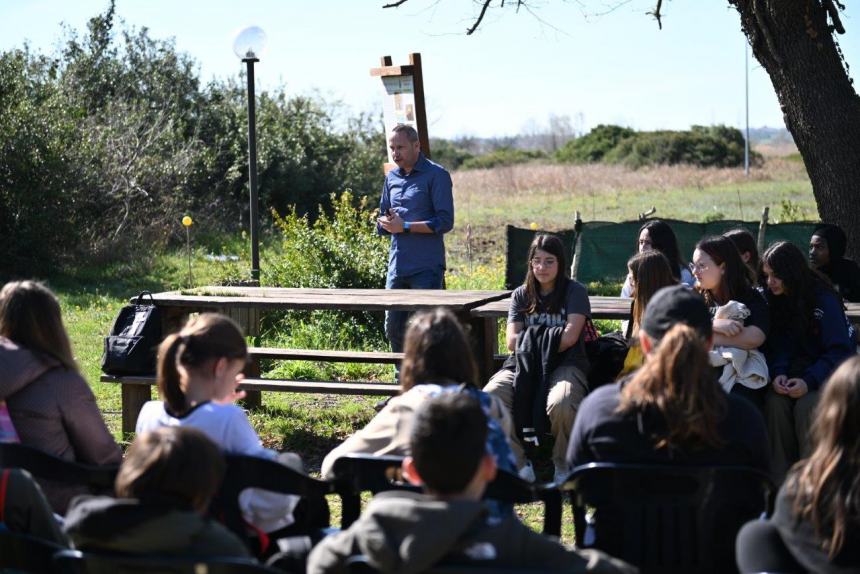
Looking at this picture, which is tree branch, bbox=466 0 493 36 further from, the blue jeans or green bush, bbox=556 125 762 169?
green bush, bbox=556 125 762 169

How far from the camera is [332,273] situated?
1061 cm

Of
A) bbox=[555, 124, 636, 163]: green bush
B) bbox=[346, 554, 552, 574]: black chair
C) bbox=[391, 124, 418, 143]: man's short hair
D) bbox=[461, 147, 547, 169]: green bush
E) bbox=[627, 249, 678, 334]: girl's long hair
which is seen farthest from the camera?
bbox=[461, 147, 547, 169]: green bush

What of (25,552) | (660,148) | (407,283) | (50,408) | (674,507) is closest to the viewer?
(25,552)

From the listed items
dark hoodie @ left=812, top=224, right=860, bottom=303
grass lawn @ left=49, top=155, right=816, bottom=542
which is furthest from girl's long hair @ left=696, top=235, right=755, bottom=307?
dark hoodie @ left=812, top=224, right=860, bottom=303

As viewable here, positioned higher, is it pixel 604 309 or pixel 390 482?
pixel 604 309

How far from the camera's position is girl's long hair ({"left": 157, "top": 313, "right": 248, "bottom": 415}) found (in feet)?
11.4

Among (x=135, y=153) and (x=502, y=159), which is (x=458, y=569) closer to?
(x=135, y=153)

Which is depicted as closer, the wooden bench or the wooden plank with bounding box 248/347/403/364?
the wooden bench

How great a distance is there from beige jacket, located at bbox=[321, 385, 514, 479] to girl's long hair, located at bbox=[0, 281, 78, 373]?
1.02 metres

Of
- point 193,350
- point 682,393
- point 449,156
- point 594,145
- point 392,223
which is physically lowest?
point 682,393

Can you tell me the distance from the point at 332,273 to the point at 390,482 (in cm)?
732

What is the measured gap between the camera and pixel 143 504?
2.48m

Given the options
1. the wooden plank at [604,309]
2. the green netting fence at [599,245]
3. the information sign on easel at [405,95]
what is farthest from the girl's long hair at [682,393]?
the green netting fence at [599,245]

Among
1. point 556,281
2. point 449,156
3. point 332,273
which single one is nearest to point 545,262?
point 556,281
